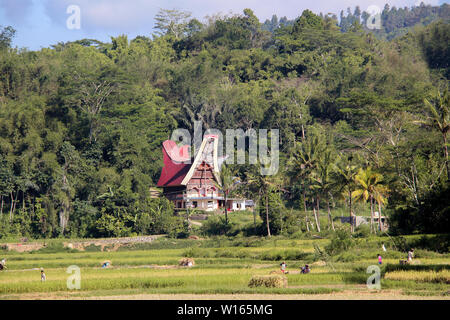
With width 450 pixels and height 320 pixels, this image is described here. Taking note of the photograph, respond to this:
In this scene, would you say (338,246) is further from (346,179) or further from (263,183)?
(263,183)

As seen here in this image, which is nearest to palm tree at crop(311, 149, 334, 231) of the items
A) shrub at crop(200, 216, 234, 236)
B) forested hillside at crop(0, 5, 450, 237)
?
forested hillside at crop(0, 5, 450, 237)

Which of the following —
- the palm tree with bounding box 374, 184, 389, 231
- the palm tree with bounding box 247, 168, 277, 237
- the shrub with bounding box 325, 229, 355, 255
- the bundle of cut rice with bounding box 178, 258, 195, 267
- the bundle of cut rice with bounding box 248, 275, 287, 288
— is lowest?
the bundle of cut rice with bounding box 178, 258, 195, 267

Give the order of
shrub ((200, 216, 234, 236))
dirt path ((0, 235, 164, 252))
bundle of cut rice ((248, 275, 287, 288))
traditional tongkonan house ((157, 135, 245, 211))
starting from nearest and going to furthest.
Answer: bundle of cut rice ((248, 275, 287, 288))
dirt path ((0, 235, 164, 252))
shrub ((200, 216, 234, 236))
traditional tongkonan house ((157, 135, 245, 211))

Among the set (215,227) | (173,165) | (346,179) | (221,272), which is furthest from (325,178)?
(173,165)

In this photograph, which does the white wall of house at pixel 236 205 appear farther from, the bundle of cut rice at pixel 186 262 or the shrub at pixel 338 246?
the bundle of cut rice at pixel 186 262

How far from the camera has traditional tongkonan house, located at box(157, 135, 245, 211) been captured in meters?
62.1

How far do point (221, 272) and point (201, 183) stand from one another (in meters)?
30.6

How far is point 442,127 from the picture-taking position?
3891 cm

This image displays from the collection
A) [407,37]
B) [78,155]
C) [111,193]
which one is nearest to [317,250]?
[111,193]

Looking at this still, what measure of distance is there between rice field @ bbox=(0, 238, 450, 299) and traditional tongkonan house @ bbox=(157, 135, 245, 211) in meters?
15.6

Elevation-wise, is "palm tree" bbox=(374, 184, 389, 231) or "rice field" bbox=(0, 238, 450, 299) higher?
A: "palm tree" bbox=(374, 184, 389, 231)

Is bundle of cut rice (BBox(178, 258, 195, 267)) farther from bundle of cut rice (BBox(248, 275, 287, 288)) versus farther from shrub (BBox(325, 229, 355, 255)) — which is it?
A: bundle of cut rice (BBox(248, 275, 287, 288))

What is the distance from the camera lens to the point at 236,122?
7688 cm
